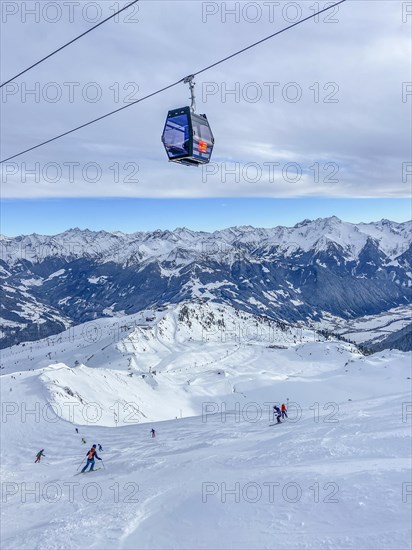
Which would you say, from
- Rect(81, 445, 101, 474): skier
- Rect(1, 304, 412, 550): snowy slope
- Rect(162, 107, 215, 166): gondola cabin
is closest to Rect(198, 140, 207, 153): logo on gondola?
Rect(162, 107, 215, 166): gondola cabin

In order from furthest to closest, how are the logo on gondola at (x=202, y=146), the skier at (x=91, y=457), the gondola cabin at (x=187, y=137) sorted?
the skier at (x=91, y=457)
the logo on gondola at (x=202, y=146)
the gondola cabin at (x=187, y=137)

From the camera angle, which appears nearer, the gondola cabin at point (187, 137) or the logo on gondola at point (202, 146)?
the gondola cabin at point (187, 137)

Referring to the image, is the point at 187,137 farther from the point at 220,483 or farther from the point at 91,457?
the point at 91,457

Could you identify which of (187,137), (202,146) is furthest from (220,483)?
(187,137)

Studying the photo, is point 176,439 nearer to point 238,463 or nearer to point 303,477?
point 238,463

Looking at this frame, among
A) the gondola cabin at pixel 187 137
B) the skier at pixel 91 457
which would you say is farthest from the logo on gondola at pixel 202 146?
the skier at pixel 91 457

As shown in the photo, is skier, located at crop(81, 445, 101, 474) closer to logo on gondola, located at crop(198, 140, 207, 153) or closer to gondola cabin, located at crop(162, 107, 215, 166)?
gondola cabin, located at crop(162, 107, 215, 166)

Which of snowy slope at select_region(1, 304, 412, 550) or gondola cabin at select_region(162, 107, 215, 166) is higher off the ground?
gondola cabin at select_region(162, 107, 215, 166)

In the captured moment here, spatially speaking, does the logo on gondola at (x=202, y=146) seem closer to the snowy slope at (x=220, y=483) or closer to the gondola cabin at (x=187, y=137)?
the gondola cabin at (x=187, y=137)
